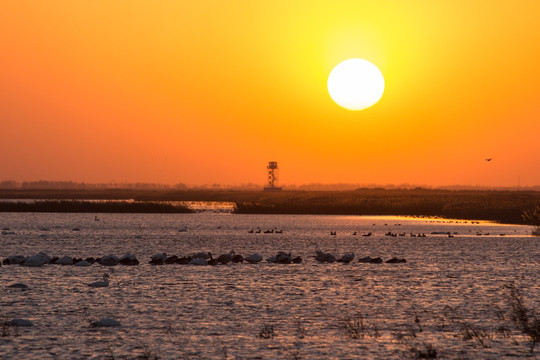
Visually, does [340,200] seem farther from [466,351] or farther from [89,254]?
[466,351]

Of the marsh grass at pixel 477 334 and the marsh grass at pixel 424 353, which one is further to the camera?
the marsh grass at pixel 477 334

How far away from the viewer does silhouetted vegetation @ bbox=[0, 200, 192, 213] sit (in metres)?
135

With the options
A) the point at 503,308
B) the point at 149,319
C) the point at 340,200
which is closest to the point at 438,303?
the point at 503,308

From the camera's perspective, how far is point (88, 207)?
479ft

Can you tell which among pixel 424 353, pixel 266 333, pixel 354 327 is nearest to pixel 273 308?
pixel 354 327

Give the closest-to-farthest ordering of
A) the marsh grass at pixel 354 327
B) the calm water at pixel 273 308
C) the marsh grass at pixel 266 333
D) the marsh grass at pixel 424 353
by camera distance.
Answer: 1. the marsh grass at pixel 424 353
2. the calm water at pixel 273 308
3. the marsh grass at pixel 266 333
4. the marsh grass at pixel 354 327

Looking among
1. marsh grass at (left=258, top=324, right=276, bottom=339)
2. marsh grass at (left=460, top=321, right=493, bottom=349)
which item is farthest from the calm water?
marsh grass at (left=258, top=324, right=276, bottom=339)

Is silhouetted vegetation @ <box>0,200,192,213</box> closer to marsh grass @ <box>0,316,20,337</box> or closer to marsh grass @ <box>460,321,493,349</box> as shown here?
marsh grass @ <box>0,316,20,337</box>

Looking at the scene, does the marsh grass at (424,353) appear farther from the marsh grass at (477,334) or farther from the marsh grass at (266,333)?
the marsh grass at (266,333)

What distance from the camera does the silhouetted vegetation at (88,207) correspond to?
135 metres

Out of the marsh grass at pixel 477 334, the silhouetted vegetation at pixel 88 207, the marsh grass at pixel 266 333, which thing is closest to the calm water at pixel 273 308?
the marsh grass at pixel 477 334

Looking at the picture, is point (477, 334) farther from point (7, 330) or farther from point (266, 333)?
point (7, 330)

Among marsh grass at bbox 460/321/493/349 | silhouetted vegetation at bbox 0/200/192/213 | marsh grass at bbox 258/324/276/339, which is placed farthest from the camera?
silhouetted vegetation at bbox 0/200/192/213

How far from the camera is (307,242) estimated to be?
7281 centimetres
